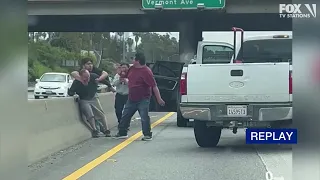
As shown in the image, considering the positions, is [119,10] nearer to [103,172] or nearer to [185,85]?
[185,85]

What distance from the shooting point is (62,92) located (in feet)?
90.4

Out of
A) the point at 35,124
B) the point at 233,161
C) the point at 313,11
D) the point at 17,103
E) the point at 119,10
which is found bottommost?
the point at 233,161

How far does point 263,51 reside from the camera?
1022cm

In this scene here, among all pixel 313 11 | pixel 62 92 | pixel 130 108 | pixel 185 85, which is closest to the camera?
pixel 313 11

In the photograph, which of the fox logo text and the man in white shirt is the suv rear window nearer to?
the man in white shirt

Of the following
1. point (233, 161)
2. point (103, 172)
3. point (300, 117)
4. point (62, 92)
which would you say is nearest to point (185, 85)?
point (233, 161)

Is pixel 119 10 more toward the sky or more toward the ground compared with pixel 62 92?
more toward the sky

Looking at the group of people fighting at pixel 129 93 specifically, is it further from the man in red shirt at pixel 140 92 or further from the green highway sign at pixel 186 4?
the green highway sign at pixel 186 4

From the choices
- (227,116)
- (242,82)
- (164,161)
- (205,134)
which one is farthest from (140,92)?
(242,82)

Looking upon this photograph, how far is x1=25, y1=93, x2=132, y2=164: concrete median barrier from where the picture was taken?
790 cm

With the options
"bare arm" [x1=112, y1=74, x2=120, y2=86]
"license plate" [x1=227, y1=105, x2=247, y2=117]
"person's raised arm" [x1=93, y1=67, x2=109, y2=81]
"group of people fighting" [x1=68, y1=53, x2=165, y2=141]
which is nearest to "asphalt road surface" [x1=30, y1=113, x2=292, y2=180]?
"group of people fighting" [x1=68, y1=53, x2=165, y2=141]

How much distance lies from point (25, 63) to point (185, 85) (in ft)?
20.3

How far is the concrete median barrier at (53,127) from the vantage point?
7.90 metres

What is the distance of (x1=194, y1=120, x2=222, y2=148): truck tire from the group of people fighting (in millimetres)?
1157
